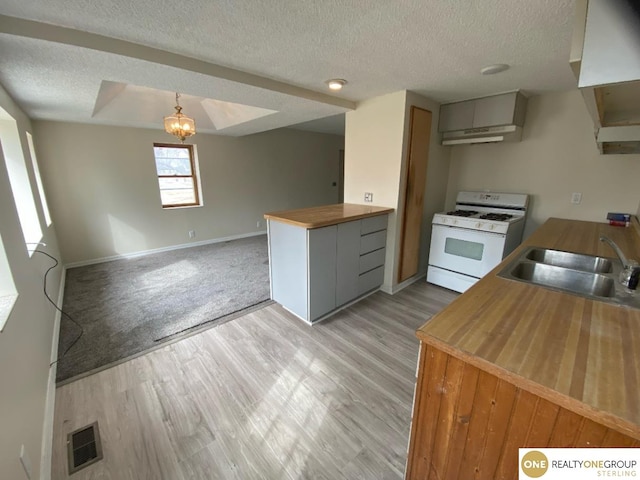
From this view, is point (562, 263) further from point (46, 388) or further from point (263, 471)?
point (46, 388)

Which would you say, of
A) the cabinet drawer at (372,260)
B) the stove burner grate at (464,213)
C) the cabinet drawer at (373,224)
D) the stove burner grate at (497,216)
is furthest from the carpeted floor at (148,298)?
the stove burner grate at (497,216)

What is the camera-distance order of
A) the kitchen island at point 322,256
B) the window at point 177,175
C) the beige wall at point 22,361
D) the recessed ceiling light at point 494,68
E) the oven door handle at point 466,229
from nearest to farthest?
1. the beige wall at point 22,361
2. the recessed ceiling light at point 494,68
3. the kitchen island at point 322,256
4. the oven door handle at point 466,229
5. the window at point 177,175

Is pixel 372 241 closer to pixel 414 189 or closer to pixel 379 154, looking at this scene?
pixel 414 189

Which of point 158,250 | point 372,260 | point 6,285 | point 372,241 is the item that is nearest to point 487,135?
point 372,241

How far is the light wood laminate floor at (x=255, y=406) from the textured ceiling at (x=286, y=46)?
7.08 ft

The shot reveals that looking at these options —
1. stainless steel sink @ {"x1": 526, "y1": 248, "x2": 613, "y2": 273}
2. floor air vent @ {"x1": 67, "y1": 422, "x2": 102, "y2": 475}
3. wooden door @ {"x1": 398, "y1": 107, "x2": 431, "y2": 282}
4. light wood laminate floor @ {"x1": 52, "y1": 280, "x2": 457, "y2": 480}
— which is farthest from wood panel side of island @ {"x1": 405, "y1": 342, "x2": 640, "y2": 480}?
wooden door @ {"x1": 398, "y1": 107, "x2": 431, "y2": 282}

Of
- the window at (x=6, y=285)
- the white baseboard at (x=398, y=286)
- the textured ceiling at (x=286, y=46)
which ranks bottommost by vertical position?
the white baseboard at (x=398, y=286)

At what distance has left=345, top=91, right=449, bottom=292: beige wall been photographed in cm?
278

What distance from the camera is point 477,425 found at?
33.9 inches

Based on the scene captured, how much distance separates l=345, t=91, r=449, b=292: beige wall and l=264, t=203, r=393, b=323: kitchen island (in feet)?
0.68

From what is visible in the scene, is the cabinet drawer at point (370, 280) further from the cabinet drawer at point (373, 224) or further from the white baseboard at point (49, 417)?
the white baseboard at point (49, 417)

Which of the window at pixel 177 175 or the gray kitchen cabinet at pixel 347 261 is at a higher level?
the window at pixel 177 175

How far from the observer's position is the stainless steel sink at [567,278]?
4.52 feet

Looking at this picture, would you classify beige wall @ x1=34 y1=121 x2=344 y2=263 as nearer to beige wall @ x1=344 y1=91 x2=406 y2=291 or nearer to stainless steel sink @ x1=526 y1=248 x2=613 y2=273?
beige wall @ x1=344 y1=91 x2=406 y2=291
